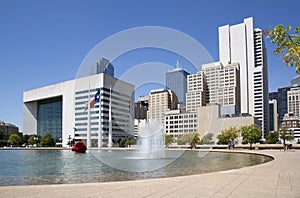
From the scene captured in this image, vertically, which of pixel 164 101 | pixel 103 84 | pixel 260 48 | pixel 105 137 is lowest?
pixel 105 137

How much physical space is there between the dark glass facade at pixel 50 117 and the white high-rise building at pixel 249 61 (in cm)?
9861

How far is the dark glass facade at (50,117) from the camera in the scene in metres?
164

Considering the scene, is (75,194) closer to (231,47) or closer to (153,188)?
(153,188)

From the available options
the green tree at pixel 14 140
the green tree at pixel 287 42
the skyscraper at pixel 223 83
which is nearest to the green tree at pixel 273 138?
the skyscraper at pixel 223 83

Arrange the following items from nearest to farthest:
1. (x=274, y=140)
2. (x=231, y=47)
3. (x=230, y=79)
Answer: (x=274, y=140)
(x=230, y=79)
(x=231, y=47)

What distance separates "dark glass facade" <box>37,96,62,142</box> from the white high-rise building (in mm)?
98609

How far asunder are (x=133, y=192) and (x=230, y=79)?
533 feet

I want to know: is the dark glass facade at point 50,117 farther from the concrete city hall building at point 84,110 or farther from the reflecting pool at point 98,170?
the reflecting pool at point 98,170

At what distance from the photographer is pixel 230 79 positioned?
545 ft

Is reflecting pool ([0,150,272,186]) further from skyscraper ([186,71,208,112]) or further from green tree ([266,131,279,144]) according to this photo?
skyscraper ([186,71,208,112])

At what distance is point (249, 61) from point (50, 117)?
115583 millimetres

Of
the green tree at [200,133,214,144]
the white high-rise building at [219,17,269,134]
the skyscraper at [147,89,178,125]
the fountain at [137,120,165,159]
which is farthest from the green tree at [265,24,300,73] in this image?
the white high-rise building at [219,17,269,134]

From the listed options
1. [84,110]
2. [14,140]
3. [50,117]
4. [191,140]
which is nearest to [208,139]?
[191,140]

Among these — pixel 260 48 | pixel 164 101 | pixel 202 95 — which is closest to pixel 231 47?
pixel 260 48
